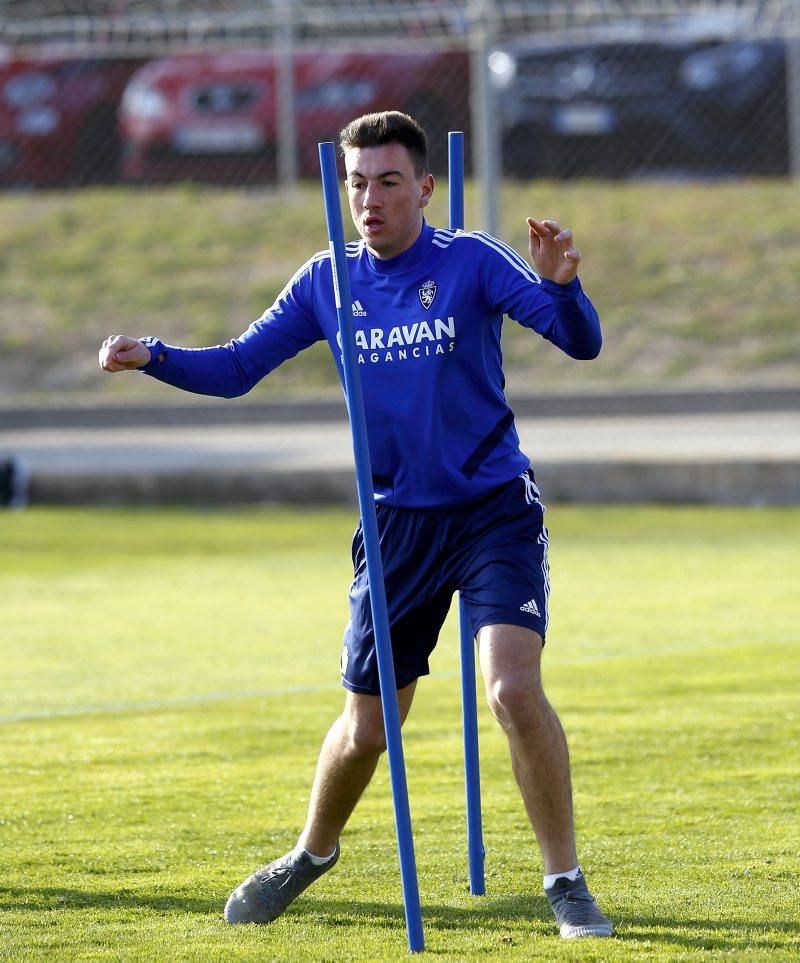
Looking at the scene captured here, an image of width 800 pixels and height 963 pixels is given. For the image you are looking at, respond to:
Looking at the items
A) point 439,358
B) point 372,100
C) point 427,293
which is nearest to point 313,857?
point 439,358

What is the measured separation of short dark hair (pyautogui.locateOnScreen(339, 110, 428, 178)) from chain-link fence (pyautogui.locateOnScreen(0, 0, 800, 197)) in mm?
11401

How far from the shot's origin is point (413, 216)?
14.9 feet

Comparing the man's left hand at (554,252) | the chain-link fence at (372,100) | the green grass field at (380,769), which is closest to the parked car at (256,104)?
the chain-link fence at (372,100)

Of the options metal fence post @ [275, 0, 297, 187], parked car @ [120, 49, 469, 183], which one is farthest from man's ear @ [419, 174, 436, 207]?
parked car @ [120, 49, 469, 183]

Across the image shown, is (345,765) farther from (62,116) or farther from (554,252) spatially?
(62,116)

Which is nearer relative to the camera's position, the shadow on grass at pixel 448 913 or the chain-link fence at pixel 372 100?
the shadow on grass at pixel 448 913

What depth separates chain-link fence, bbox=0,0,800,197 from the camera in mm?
16641

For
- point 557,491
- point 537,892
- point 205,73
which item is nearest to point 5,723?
point 537,892

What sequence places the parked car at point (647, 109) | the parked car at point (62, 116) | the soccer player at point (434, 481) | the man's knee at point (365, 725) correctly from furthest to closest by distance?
the parked car at point (62, 116), the parked car at point (647, 109), the man's knee at point (365, 725), the soccer player at point (434, 481)

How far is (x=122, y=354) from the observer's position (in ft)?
15.0

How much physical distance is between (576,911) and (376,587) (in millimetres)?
857

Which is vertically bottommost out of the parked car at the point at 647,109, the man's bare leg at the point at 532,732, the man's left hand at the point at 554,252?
the man's bare leg at the point at 532,732

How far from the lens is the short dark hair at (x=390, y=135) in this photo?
448cm

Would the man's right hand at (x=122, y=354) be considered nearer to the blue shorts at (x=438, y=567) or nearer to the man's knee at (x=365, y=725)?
the blue shorts at (x=438, y=567)
